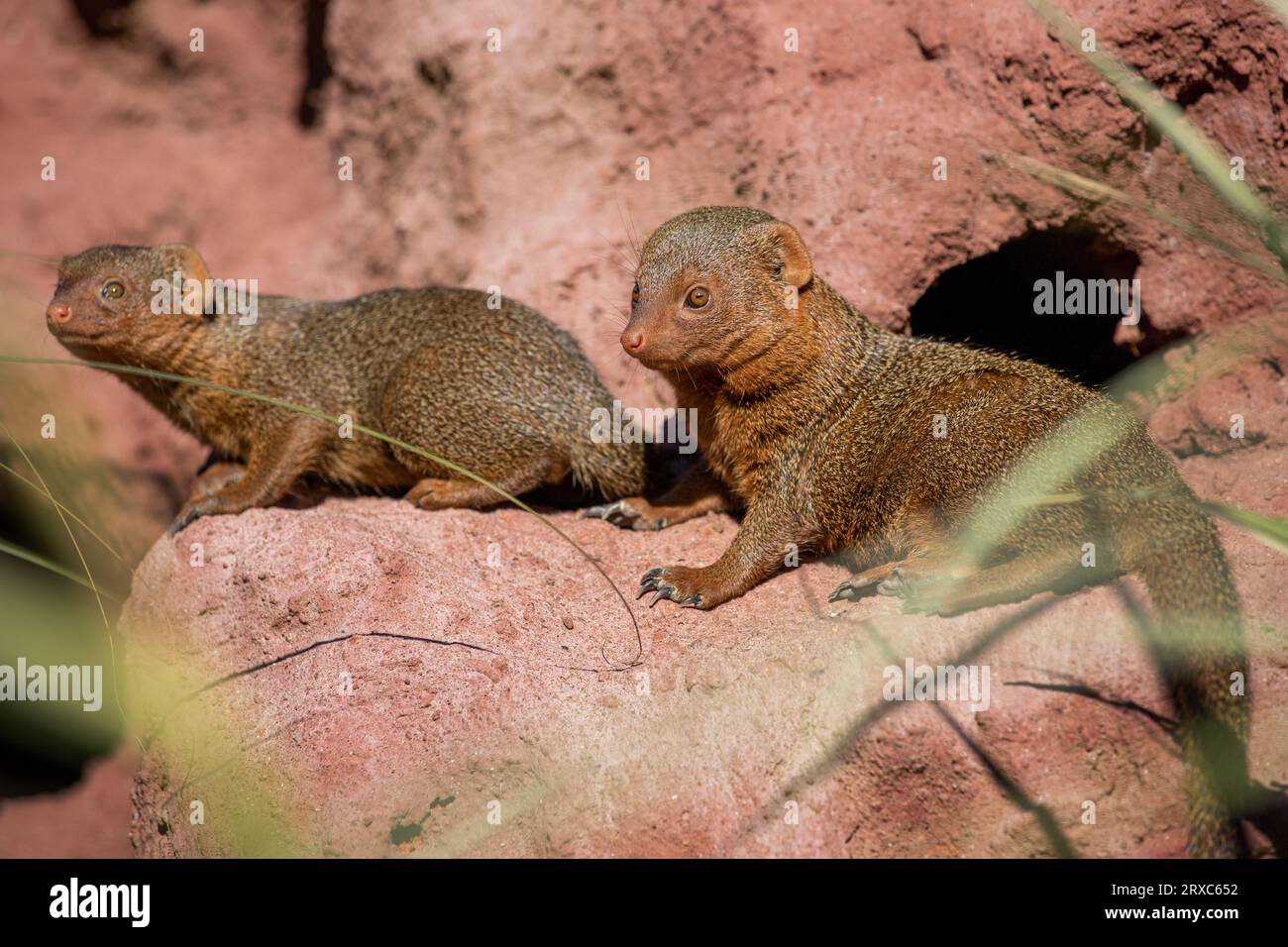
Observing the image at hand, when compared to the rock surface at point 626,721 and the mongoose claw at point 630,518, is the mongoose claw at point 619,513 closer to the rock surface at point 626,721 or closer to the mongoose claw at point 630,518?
the mongoose claw at point 630,518

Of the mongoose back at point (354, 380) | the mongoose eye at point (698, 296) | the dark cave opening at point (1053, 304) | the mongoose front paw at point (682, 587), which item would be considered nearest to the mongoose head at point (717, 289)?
the mongoose eye at point (698, 296)

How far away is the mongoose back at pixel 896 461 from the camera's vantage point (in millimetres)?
3297

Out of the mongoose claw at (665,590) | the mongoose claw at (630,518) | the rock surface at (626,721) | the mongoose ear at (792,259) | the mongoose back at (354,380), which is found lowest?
the rock surface at (626,721)

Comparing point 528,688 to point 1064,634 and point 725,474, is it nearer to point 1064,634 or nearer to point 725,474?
point 725,474

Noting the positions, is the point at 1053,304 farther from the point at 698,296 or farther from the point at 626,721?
the point at 626,721

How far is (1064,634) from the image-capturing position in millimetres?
3406

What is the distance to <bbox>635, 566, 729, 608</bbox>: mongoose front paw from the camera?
416cm

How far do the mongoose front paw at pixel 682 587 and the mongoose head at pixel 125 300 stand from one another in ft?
7.86

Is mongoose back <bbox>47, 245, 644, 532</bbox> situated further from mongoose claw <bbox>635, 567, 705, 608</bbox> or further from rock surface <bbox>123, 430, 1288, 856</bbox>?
mongoose claw <bbox>635, 567, 705, 608</bbox>

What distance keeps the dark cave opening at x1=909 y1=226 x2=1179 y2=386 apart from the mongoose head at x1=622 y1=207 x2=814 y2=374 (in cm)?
141

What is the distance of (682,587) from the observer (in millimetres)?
4199

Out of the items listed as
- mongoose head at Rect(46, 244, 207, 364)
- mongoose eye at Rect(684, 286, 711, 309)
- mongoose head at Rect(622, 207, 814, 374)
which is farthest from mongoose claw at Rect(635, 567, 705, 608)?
mongoose head at Rect(46, 244, 207, 364)

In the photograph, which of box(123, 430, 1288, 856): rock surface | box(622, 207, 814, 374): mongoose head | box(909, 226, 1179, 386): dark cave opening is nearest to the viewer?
box(123, 430, 1288, 856): rock surface

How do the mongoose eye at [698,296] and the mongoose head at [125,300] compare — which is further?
the mongoose head at [125,300]
